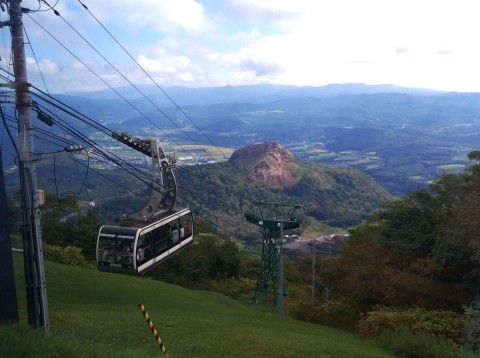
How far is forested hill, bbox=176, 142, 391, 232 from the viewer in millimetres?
86438

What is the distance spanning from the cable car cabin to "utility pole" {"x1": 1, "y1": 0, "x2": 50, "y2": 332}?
12.7 ft

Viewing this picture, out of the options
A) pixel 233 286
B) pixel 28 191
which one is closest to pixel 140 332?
pixel 28 191

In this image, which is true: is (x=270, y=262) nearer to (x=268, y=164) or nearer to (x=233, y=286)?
(x=233, y=286)

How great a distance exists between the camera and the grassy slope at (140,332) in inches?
336

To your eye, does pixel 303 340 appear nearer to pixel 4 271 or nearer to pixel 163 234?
pixel 163 234

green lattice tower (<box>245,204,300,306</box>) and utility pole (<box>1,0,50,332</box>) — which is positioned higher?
utility pole (<box>1,0,50,332</box>)

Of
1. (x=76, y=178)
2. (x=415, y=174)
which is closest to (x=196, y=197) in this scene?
(x=76, y=178)

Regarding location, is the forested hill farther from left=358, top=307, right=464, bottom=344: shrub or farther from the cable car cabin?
the cable car cabin

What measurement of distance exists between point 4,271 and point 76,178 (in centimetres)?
10108

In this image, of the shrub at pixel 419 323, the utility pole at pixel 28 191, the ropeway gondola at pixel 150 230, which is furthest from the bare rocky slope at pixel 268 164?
the utility pole at pixel 28 191

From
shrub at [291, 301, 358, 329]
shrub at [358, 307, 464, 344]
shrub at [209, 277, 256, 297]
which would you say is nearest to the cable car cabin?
shrub at [358, 307, 464, 344]

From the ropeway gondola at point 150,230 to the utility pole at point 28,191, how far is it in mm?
3857

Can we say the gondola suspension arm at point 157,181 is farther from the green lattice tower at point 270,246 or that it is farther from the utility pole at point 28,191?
the green lattice tower at point 270,246

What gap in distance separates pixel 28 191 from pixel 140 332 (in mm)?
5796
